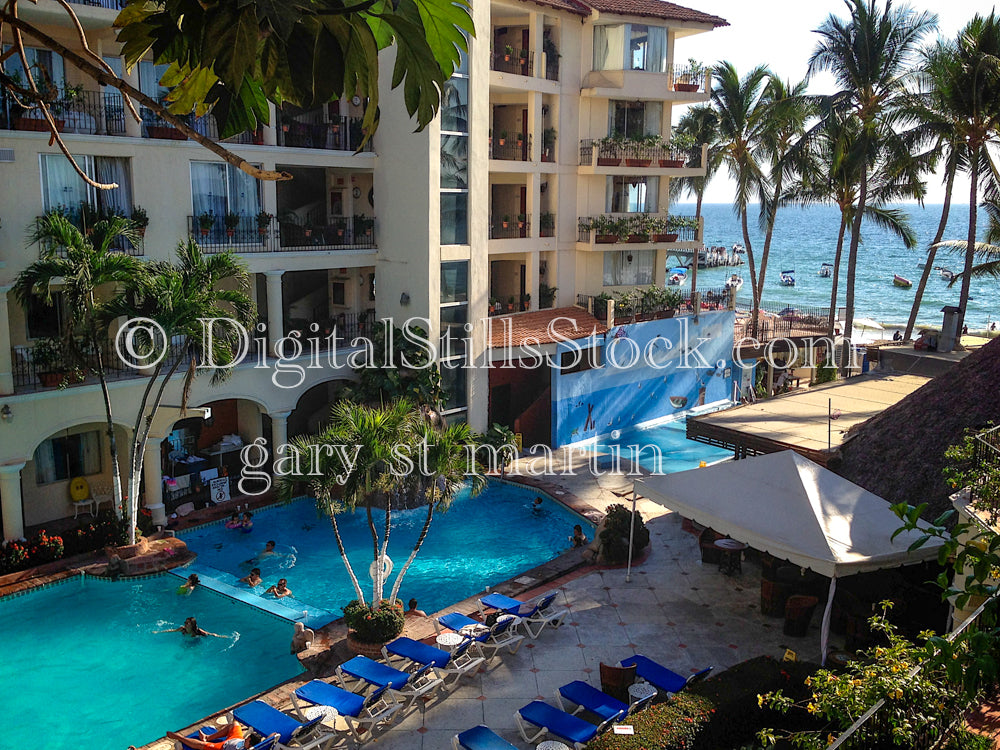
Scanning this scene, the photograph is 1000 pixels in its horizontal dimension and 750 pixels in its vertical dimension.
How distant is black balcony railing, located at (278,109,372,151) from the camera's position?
2589 centimetres

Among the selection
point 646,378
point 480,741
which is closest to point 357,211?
point 646,378

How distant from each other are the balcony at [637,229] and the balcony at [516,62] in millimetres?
6153

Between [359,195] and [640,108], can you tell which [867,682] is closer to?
[359,195]

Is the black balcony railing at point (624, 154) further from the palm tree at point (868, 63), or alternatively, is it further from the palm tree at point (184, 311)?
the palm tree at point (184, 311)

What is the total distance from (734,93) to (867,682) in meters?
37.2

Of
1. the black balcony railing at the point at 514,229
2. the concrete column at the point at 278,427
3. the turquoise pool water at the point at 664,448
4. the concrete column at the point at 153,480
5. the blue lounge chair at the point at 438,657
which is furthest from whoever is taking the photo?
the black balcony railing at the point at 514,229

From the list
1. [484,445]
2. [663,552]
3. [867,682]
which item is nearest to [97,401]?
[484,445]

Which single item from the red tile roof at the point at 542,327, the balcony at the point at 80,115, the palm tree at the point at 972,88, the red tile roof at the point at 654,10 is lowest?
the red tile roof at the point at 542,327

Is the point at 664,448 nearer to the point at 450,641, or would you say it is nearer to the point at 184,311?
the point at 450,641

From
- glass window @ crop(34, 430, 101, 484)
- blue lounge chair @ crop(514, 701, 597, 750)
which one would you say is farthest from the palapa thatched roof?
glass window @ crop(34, 430, 101, 484)

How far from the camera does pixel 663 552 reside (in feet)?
70.4

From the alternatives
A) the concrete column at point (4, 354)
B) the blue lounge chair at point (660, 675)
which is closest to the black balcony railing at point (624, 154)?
the concrete column at point (4, 354)

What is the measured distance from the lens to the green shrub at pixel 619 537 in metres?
20.8

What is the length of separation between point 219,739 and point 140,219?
46.3ft
